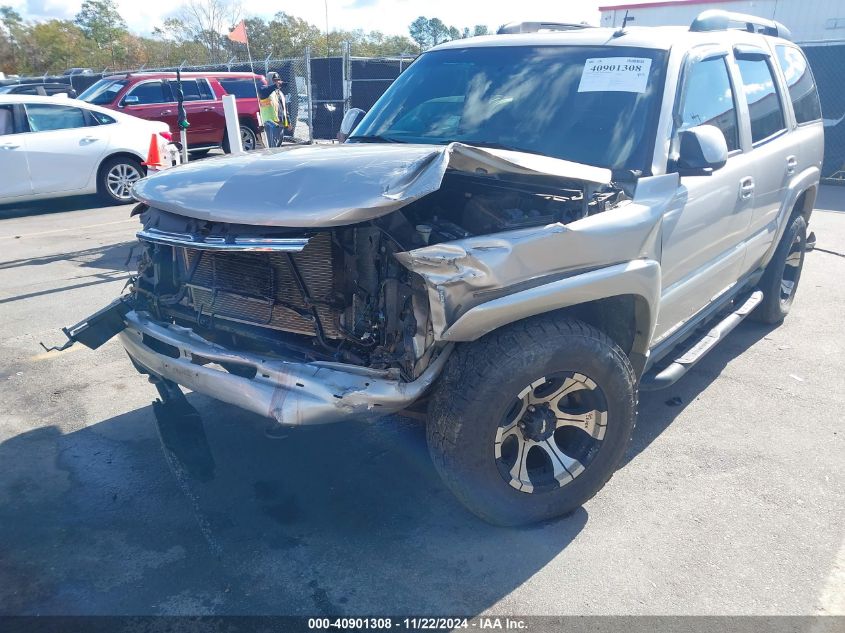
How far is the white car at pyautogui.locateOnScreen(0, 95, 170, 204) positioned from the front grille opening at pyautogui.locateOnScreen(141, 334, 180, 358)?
8.09 m

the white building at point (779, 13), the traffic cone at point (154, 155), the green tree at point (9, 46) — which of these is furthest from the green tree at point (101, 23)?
the traffic cone at point (154, 155)

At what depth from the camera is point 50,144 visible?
10.2 metres

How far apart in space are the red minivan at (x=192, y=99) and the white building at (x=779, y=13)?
12.9m

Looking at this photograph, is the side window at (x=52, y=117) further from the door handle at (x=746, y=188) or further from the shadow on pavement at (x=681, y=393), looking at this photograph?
the door handle at (x=746, y=188)

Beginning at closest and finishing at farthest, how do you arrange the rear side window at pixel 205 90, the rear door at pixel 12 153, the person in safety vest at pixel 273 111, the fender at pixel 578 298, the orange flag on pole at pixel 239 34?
the fender at pixel 578 298 → the rear door at pixel 12 153 → the orange flag on pole at pixel 239 34 → the person in safety vest at pixel 273 111 → the rear side window at pixel 205 90

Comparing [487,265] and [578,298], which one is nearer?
[487,265]

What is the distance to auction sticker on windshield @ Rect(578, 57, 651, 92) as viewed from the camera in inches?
135

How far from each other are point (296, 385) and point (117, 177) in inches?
390

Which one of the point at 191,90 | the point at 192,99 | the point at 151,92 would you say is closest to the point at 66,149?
the point at 151,92

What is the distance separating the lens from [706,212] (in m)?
3.64

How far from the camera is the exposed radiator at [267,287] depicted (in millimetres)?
2869

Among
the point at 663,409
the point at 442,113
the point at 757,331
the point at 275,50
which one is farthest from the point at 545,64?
the point at 275,50

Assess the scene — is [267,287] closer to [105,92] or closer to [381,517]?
[381,517]

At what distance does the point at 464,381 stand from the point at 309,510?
1.07 meters
